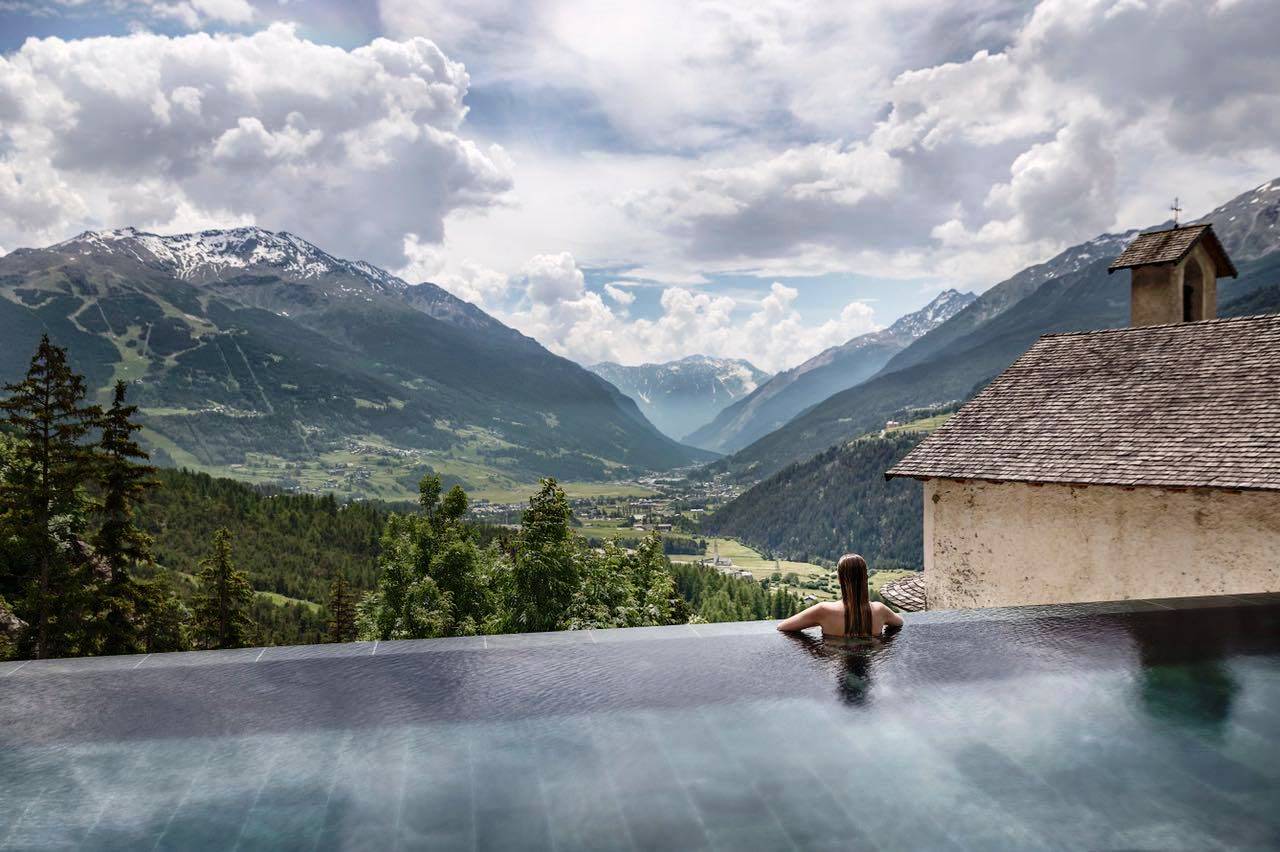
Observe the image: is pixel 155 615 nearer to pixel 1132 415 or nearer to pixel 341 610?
pixel 341 610

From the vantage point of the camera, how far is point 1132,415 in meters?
19.6

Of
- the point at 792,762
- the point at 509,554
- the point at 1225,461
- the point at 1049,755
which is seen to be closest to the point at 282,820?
the point at 792,762

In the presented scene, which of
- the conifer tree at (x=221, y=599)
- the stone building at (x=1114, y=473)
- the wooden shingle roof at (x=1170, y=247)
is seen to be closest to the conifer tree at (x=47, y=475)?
the conifer tree at (x=221, y=599)

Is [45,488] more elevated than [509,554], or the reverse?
[45,488]

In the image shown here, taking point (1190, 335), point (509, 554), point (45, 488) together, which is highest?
point (1190, 335)

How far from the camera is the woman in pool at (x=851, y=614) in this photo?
8281mm

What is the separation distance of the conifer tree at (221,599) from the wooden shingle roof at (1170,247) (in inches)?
1847

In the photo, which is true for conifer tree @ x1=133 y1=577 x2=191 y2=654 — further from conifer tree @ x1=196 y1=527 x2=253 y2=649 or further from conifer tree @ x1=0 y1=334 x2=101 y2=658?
conifer tree @ x1=0 y1=334 x2=101 y2=658

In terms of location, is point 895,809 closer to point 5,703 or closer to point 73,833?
point 73,833

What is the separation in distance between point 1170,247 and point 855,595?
2544 cm

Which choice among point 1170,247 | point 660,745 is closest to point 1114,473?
point 1170,247

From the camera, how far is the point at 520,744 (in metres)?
6.11

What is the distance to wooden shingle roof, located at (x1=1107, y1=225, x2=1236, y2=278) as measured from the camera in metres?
27.0

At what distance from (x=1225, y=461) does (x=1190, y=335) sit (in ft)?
19.4
